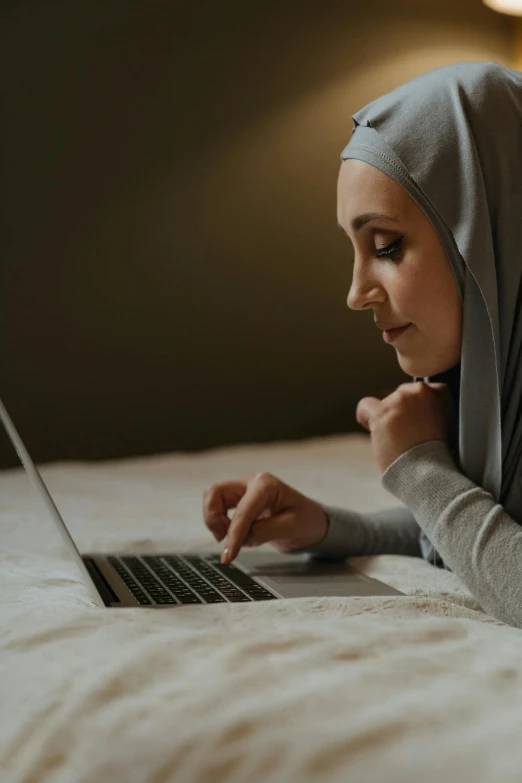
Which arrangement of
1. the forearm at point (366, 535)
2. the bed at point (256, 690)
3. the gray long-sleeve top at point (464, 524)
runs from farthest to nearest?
the forearm at point (366, 535) < the gray long-sleeve top at point (464, 524) < the bed at point (256, 690)

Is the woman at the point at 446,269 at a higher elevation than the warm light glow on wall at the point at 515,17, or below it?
below

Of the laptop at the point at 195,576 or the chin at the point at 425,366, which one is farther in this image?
the chin at the point at 425,366

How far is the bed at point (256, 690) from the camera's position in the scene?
18.5 inches

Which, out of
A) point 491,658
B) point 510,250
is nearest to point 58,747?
point 491,658

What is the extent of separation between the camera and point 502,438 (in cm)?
94

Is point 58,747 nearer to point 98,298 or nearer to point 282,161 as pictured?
Result: point 98,298

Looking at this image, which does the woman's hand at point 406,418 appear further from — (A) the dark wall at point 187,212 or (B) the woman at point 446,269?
(A) the dark wall at point 187,212

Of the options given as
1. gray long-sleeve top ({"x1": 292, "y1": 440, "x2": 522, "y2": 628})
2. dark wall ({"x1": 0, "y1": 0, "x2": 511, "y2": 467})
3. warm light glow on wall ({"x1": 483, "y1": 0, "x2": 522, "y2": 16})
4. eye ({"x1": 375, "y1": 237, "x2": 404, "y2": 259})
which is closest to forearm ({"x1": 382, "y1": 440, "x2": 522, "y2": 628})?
gray long-sleeve top ({"x1": 292, "y1": 440, "x2": 522, "y2": 628})

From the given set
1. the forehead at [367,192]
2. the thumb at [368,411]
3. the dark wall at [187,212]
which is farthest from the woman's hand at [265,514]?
the dark wall at [187,212]

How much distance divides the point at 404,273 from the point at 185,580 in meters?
0.41

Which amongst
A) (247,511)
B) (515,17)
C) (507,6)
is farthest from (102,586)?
(515,17)

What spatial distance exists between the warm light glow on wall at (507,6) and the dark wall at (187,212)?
Result: 32 mm

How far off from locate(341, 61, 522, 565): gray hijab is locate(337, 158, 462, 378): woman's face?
14 millimetres

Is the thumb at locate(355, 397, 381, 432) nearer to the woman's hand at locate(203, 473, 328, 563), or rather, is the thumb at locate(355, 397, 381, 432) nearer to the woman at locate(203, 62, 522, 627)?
the woman at locate(203, 62, 522, 627)
